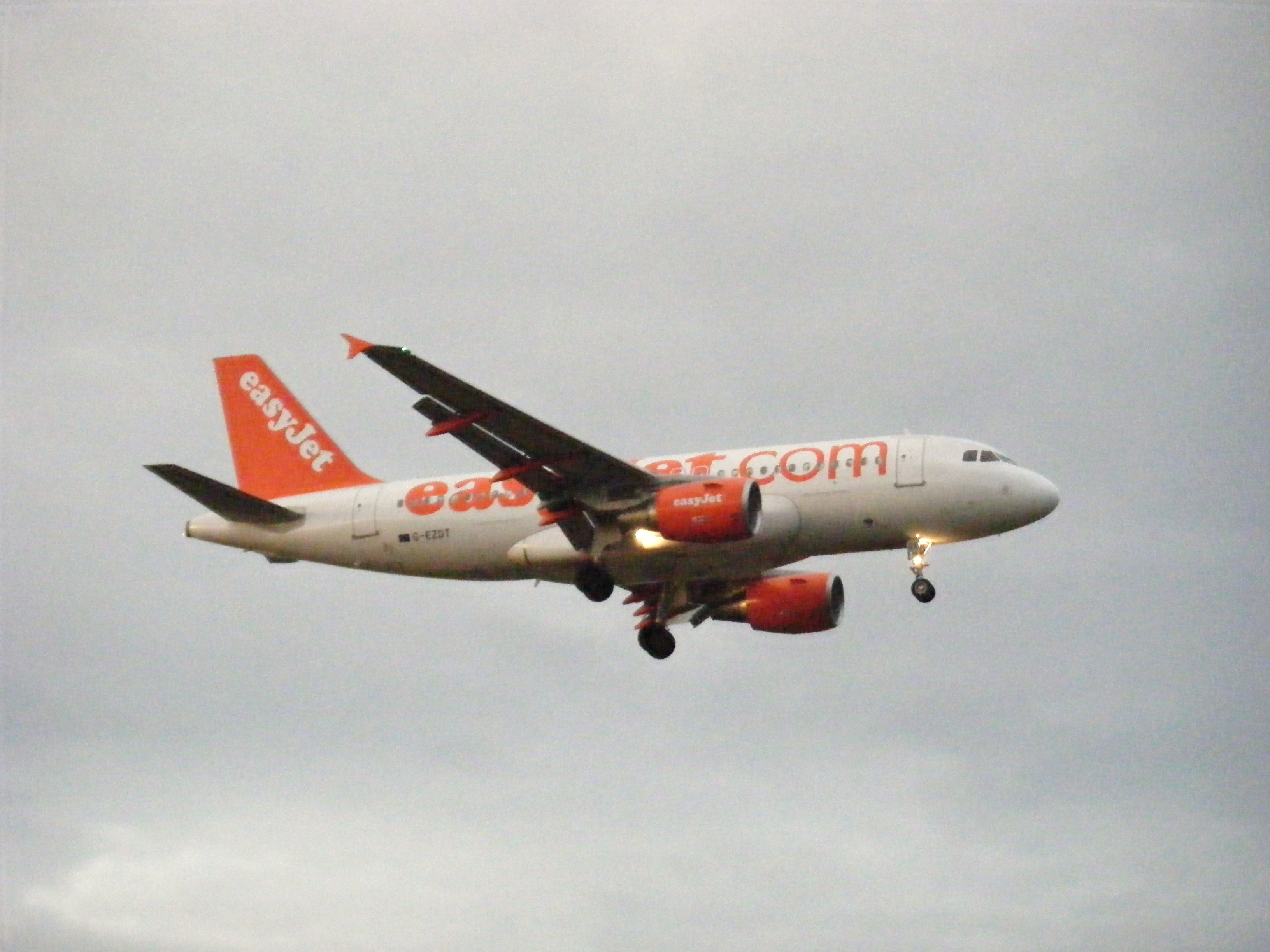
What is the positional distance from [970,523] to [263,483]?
68.3 ft

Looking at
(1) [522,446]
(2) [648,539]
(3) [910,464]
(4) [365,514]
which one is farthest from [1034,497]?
(4) [365,514]

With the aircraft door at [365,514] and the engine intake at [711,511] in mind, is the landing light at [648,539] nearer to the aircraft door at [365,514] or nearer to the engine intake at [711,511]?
the engine intake at [711,511]

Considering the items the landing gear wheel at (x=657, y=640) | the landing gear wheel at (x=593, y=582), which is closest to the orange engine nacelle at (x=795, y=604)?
the landing gear wheel at (x=657, y=640)

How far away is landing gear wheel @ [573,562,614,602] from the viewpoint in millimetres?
49594

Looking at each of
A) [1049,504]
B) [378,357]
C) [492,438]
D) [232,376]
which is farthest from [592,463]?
[232,376]

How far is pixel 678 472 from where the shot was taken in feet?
165

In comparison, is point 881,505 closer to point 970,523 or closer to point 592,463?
point 970,523

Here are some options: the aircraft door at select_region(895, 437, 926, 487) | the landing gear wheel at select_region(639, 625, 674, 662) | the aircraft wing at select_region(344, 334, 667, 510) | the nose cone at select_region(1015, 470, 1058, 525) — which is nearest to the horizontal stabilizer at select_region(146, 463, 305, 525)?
the aircraft wing at select_region(344, 334, 667, 510)

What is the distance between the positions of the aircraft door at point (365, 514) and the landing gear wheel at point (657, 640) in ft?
27.1

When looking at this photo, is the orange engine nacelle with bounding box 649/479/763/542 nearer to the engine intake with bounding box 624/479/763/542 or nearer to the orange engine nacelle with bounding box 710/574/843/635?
the engine intake with bounding box 624/479/763/542

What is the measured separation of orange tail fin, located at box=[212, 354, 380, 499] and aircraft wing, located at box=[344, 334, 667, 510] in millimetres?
7442

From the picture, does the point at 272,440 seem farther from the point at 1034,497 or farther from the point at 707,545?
the point at 1034,497

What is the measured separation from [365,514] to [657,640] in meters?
9.07

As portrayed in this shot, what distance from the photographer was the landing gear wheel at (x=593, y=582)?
49594mm
